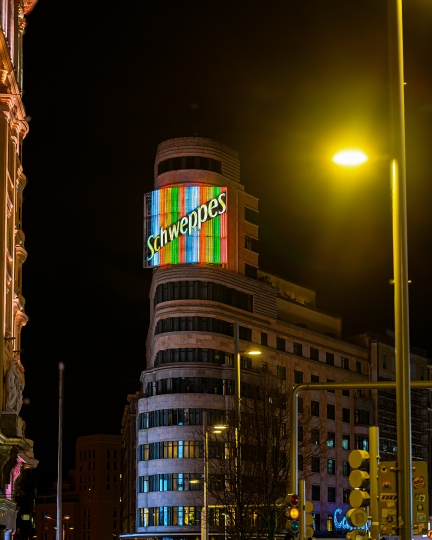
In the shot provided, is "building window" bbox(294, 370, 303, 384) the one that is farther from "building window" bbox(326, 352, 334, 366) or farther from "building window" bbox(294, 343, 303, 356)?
"building window" bbox(326, 352, 334, 366)

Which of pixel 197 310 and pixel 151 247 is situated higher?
pixel 151 247

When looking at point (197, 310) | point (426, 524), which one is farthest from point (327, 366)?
point (426, 524)

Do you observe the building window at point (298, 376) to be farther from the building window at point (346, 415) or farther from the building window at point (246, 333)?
the building window at point (246, 333)

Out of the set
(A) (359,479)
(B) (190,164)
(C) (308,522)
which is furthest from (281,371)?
(A) (359,479)

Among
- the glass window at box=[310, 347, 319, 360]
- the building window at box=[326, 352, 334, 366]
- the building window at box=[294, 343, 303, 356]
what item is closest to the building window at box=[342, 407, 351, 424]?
the building window at box=[326, 352, 334, 366]

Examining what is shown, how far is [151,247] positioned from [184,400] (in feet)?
52.9

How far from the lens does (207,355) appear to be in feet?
346

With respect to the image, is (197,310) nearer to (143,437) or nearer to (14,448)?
(143,437)

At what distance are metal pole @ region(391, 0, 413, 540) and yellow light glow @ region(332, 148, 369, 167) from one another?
502 millimetres

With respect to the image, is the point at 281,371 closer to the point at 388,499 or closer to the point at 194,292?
the point at 194,292

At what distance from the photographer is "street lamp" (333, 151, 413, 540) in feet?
53.1

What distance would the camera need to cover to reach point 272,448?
56125 mm

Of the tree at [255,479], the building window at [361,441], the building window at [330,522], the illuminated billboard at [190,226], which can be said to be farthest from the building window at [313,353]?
the tree at [255,479]

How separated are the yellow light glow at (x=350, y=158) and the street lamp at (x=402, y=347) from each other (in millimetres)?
14
